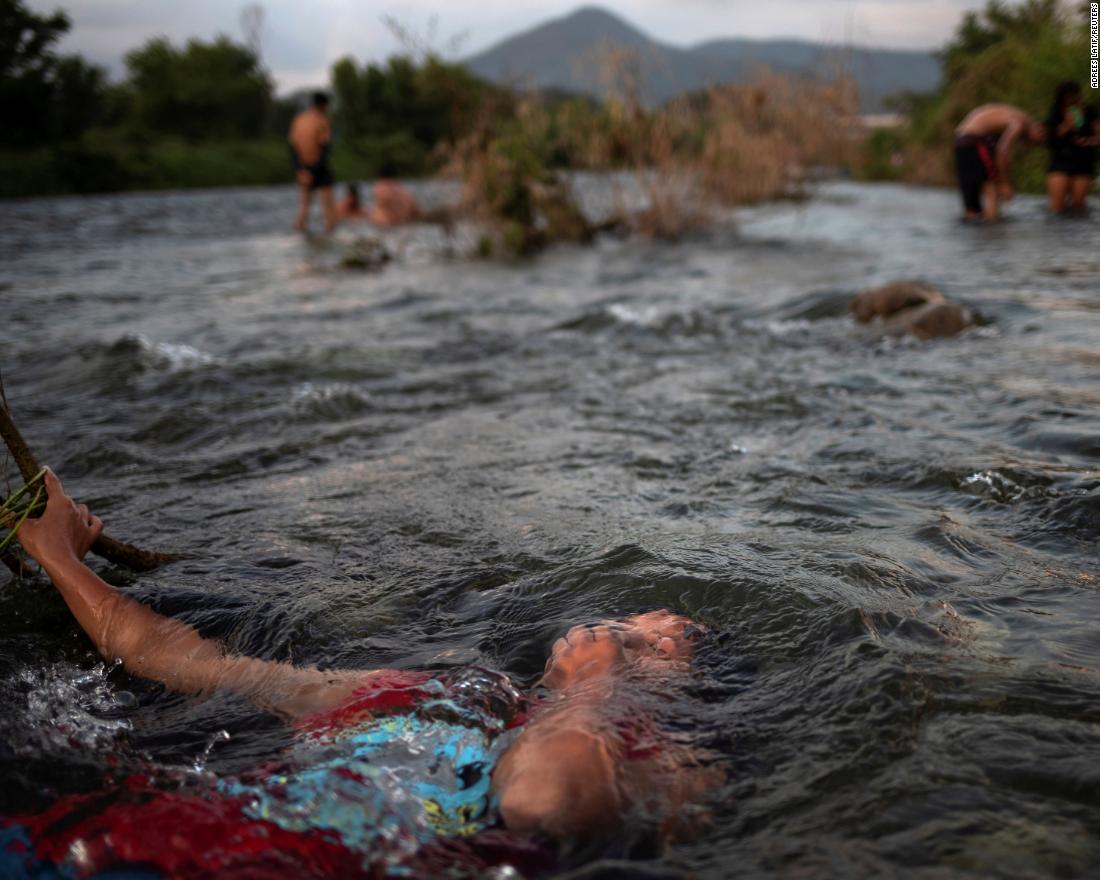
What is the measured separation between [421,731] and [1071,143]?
38.1 feet

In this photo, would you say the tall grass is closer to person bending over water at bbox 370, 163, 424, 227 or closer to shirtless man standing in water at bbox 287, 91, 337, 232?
person bending over water at bbox 370, 163, 424, 227

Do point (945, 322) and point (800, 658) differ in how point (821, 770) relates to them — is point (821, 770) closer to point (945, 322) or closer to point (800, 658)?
point (800, 658)

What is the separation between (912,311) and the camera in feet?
20.3

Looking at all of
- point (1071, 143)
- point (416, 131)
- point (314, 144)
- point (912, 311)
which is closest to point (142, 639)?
point (912, 311)

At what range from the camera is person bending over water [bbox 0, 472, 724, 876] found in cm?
166

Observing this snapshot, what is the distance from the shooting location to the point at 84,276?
10656 millimetres

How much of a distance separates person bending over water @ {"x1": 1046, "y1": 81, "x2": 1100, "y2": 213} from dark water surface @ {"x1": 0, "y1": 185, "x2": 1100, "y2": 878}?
4000 mm

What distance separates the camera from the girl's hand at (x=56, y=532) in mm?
2465

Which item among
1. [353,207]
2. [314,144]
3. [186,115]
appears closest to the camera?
[314,144]

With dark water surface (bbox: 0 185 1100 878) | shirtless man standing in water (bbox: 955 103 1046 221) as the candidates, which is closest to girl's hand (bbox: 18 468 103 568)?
dark water surface (bbox: 0 185 1100 878)

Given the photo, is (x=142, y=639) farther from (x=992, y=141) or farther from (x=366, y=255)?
(x=992, y=141)

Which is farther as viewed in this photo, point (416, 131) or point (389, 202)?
point (416, 131)

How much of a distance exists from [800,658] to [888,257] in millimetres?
8542

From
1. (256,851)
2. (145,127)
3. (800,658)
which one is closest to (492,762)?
(256,851)
